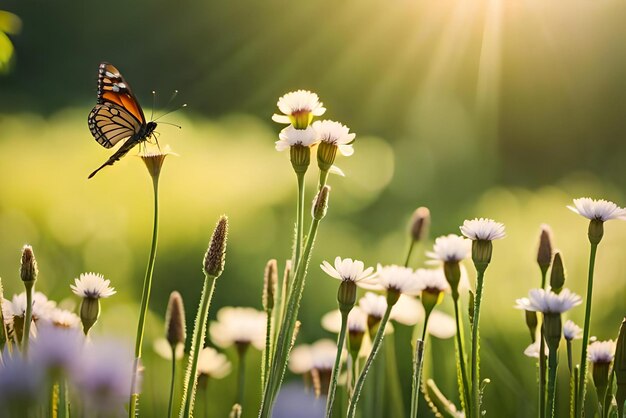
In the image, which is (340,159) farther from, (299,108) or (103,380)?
(103,380)

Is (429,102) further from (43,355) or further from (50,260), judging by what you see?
(43,355)

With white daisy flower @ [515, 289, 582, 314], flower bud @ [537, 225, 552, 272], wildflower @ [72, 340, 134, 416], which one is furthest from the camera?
flower bud @ [537, 225, 552, 272]

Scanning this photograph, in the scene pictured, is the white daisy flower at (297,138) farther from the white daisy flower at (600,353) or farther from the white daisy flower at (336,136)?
the white daisy flower at (600,353)

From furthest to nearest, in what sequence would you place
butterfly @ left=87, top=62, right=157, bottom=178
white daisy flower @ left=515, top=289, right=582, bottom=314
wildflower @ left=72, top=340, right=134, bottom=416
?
butterfly @ left=87, top=62, right=157, bottom=178
white daisy flower @ left=515, top=289, right=582, bottom=314
wildflower @ left=72, top=340, right=134, bottom=416

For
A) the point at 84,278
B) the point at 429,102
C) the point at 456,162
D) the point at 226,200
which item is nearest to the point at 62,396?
the point at 84,278

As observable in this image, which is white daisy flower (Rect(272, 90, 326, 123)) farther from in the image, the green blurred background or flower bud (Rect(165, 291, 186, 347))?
the green blurred background

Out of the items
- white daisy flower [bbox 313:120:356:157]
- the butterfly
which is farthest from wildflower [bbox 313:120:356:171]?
the butterfly

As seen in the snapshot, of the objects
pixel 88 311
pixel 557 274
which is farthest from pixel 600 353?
pixel 88 311
